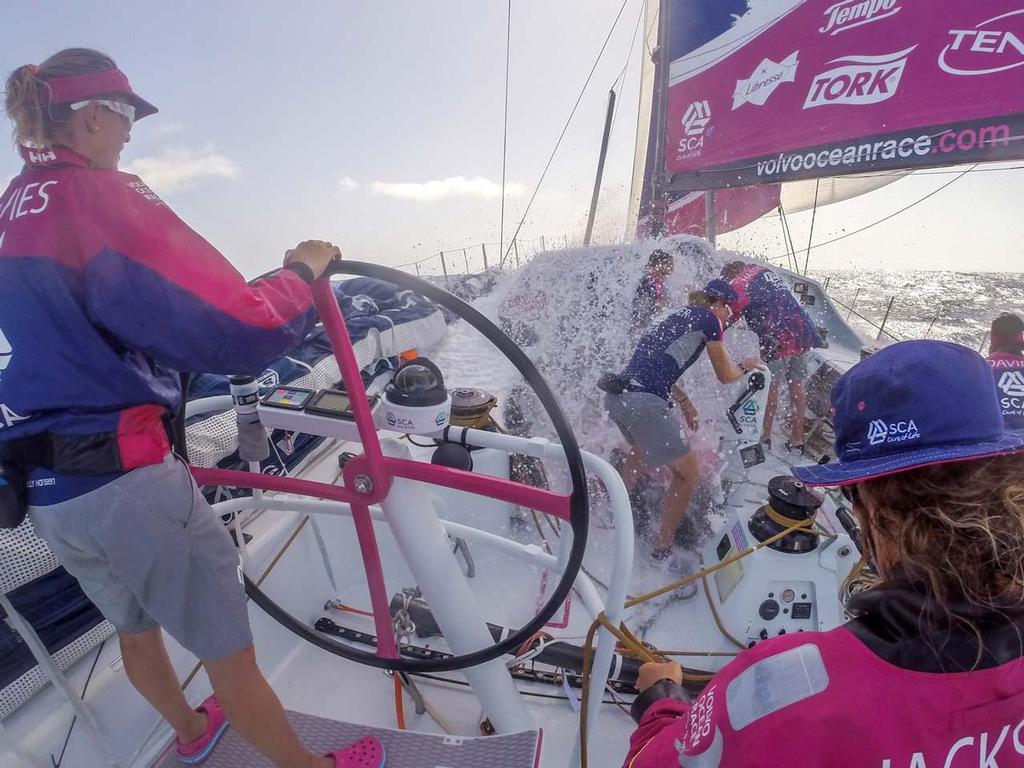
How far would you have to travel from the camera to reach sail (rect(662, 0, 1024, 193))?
233 centimetres

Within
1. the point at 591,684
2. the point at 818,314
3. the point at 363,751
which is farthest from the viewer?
the point at 818,314

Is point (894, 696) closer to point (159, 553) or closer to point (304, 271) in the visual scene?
point (304, 271)

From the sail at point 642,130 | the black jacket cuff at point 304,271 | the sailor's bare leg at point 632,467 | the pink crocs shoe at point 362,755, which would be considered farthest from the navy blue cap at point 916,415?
the sail at point 642,130

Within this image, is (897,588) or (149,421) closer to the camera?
(897,588)

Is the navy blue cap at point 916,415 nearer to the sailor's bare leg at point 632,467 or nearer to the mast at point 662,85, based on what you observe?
the sailor's bare leg at point 632,467

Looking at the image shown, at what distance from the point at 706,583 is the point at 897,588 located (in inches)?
62.2

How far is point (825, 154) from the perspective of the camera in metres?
2.97

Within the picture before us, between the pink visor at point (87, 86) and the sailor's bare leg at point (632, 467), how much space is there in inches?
93.8

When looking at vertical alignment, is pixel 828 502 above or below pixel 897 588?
below

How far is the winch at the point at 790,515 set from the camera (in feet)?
5.59

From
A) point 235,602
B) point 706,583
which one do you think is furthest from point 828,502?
point 235,602

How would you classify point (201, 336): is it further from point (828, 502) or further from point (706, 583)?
point (828, 502)

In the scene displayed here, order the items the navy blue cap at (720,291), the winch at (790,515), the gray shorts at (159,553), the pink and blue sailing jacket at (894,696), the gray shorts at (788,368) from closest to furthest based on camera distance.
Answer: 1. the pink and blue sailing jacket at (894,696)
2. the gray shorts at (159,553)
3. the winch at (790,515)
4. the navy blue cap at (720,291)
5. the gray shorts at (788,368)

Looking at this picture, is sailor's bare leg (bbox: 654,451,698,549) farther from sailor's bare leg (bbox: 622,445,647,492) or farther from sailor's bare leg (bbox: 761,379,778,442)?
sailor's bare leg (bbox: 761,379,778,442)
